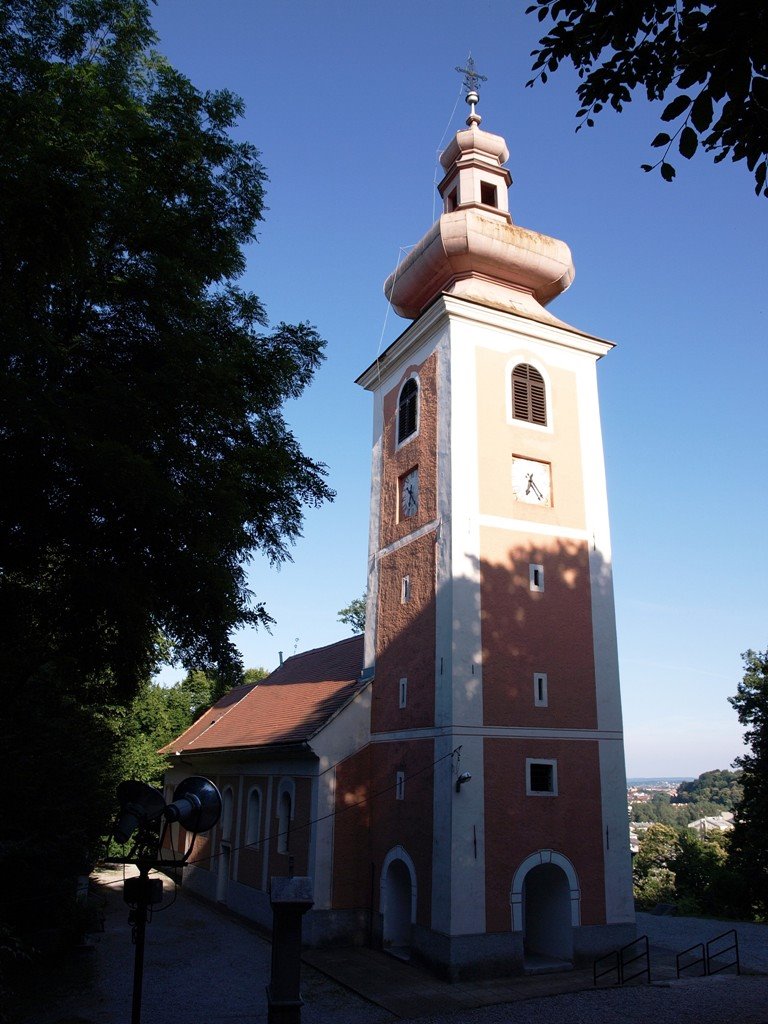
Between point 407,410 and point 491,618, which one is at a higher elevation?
point 407,410

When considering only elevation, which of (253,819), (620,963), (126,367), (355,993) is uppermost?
(126,367)

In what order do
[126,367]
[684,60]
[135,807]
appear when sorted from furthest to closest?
1. [126,367]
2. [135,807]
3. [684,60]

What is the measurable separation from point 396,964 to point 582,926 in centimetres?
343

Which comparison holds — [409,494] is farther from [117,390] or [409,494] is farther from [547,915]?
[117,390]

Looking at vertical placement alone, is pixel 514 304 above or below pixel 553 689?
above

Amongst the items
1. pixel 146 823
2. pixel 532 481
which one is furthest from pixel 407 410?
pixel 146 823

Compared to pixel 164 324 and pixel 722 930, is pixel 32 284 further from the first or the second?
pixel 722 930

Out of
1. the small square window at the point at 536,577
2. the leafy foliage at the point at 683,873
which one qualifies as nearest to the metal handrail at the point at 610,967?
the small square window at the point at 536,577

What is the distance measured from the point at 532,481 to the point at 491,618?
339 centimetres

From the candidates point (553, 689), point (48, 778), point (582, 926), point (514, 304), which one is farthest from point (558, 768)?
point (514, 304)

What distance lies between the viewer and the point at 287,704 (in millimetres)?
20891

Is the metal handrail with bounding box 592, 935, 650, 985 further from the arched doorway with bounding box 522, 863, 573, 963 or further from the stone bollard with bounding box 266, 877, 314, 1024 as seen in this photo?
the stone bollard with bounding box 266, 877, 314, 1024

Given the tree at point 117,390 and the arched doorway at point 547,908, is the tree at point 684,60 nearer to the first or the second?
the tree at point 117,390

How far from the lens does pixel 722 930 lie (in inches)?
712
